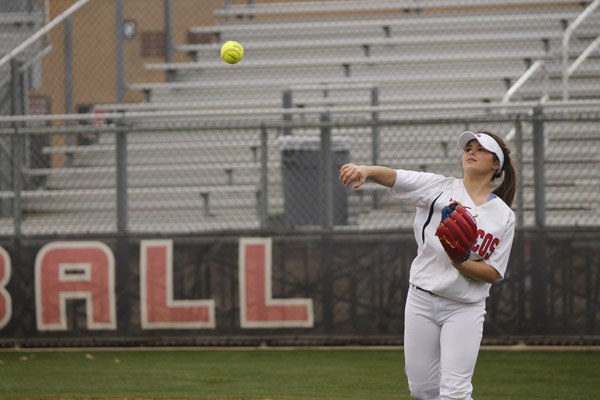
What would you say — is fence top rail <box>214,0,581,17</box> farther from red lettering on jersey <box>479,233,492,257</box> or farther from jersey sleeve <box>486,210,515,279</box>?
red lettering on jersey <box>479,233,492,257</box>

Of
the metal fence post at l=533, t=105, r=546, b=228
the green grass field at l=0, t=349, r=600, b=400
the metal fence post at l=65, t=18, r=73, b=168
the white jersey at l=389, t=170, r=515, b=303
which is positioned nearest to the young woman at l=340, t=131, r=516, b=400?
the white jersey at l=389, t=170, r=515, b=303

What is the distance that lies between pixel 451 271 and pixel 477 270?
0.45 ft

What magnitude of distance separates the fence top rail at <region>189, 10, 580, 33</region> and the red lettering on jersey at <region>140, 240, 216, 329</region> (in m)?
7.17

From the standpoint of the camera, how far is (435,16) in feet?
49.1

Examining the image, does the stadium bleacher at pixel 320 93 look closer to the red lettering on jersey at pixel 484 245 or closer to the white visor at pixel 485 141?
the white visor at pixel 485 141

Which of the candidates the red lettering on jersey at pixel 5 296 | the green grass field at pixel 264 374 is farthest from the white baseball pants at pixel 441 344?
the red lettering on jersey at pixel 5 296

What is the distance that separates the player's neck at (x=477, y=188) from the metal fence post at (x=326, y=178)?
13.7 feet

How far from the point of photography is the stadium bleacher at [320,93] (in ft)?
35.1

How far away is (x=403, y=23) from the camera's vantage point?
1467 cm

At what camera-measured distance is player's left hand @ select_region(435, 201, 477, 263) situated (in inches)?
164

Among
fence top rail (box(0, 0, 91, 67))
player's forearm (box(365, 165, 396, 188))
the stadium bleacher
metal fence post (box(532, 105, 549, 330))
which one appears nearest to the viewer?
player's forearm (box(365, 165, 396, 188))

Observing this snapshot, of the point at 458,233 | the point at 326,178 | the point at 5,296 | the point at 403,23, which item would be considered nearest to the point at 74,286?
the point at 5,296

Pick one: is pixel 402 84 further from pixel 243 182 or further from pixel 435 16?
pixel 243 182

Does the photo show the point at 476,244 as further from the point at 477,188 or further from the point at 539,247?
the point at 539,247
